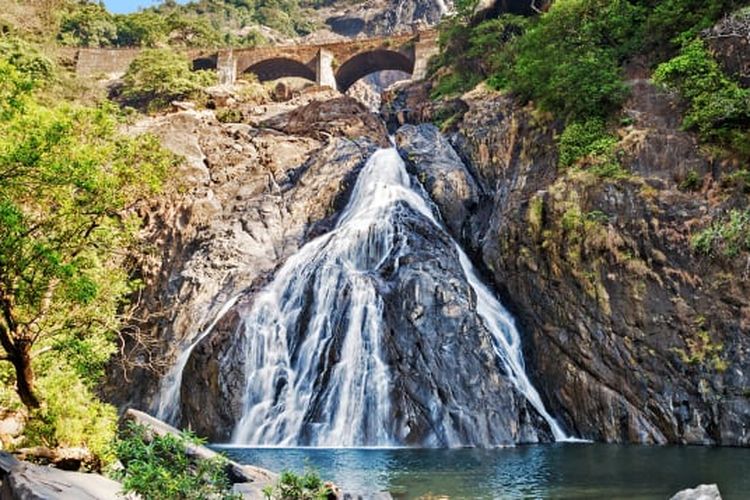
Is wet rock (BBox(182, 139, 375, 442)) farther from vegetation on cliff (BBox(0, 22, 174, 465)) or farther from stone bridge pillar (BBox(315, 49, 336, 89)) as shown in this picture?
stone bridge pillar (BBox(315, 49, 336, 89))

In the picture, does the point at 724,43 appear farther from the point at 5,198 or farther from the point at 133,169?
the point at 5,198

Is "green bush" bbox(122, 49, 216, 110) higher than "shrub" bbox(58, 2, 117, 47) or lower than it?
lower

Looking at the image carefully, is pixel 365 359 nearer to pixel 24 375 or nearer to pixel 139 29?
pixel 24 375

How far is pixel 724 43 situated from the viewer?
66.0ft

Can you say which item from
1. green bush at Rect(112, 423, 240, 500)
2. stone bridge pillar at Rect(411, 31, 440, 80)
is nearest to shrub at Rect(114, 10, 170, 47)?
stone bridge pillar at Rect(411, 31, 440, 80)

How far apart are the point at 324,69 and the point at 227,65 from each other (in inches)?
273

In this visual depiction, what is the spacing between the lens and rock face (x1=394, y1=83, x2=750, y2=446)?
53.9 feet

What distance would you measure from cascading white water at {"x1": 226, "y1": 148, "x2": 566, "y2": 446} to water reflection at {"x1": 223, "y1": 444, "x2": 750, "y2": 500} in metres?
1.30

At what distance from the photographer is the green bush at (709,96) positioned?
1844 cm

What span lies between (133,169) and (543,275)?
1370 cm

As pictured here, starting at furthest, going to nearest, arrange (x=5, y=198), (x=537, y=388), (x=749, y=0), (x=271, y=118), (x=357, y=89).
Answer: (x=357, y=89)
(x=271, y=118)
(x=749, y=0)
(x=537, y=388)
(x=5, y=198)

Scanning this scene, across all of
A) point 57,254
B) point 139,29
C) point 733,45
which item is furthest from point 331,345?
point 139,29

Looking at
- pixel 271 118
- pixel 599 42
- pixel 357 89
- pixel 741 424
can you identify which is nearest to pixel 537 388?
pixel 741 424

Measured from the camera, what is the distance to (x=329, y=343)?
750 inches
